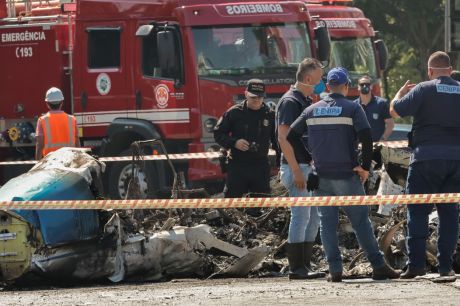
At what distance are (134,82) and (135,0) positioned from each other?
110 cm

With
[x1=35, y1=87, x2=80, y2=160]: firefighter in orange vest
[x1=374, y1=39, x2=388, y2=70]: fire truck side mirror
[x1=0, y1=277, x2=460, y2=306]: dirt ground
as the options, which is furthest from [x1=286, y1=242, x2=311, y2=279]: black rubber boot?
[x1=374, y1=39, x2=388, y2=70]: fire truck side mirror

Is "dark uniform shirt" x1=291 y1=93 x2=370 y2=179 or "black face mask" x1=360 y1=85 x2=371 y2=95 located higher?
"dark uniform shirt" x1=291 y1=93 x2=370 y2=179

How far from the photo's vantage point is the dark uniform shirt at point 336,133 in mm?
10430

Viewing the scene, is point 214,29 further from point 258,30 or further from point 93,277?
point 93,277

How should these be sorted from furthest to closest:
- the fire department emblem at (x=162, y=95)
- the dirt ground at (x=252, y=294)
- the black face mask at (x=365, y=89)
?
the fire department emblem at (x=162, y=95)
the black face mask at (x=365, y=89)
the dirt ground at (x=252, y=294)

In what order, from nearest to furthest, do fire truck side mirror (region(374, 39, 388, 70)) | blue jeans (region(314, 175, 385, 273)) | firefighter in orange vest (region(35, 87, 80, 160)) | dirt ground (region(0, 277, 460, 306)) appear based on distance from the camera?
1. dirt ground (region(0, 277, 460, 306))
2. blue jeans (region(314, 175, 385, 273))
3. firefighter in orange vest (region(35, 87, 80, 160))
4. fire truck side mirror (region(374, 39, 388, 70))

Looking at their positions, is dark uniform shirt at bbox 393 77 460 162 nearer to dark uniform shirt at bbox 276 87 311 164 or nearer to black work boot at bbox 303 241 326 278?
dark uniform shirt at bbox 276 87 311 164

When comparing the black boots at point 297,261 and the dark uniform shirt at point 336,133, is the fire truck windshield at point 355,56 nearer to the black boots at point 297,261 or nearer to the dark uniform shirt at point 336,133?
the black boots at point 297,261

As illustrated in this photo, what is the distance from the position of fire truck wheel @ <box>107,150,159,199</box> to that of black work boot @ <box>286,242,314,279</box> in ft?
18.9

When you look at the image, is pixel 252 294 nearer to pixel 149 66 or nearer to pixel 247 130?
pixel 247 130

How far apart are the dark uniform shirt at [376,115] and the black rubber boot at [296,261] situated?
5681 mm

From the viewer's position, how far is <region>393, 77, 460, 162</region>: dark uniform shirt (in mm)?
10383

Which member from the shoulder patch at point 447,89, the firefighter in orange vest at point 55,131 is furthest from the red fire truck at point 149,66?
the shoulder patch at point 447,89

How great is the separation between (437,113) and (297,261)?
5.72 ft
